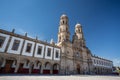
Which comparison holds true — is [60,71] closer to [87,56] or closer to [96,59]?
[87,56]

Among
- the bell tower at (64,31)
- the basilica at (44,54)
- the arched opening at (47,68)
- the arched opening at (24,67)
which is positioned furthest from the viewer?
the bell tower at (64,31)

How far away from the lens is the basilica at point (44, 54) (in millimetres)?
19531

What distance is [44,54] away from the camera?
24.6 m

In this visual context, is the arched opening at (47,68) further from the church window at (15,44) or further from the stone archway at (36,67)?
the church window at (15,44)

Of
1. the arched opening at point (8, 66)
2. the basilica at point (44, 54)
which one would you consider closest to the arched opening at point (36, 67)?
the basilica at point (44, 54)

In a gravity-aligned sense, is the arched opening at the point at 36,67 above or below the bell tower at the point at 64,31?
below

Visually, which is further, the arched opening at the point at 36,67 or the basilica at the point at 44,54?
the arched opening at the point at 36,67

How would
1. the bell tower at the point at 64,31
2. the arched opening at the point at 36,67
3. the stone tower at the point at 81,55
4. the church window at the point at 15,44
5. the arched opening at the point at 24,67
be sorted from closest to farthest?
the church window at the point at 15,44, the arched opening at the point at 24,67, the arched opening at the point at 36,67, the bell tower at the point at 64,31, the stone tower at the point at 81,55

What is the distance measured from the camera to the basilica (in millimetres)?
19531

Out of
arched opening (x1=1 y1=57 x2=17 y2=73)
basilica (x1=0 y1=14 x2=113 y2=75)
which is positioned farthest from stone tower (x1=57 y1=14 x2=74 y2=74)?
arched opening (x1=1 y1=57 x2=17 y2=73)

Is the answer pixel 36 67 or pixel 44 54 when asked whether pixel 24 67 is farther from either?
pixel 44 54

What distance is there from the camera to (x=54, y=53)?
26.9 meters

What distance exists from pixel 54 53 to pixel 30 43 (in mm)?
7756

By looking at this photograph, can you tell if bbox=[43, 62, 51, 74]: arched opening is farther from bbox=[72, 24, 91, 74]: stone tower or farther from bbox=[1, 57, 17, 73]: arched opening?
bbox=[72, 24, 91, 74]: stone tower
